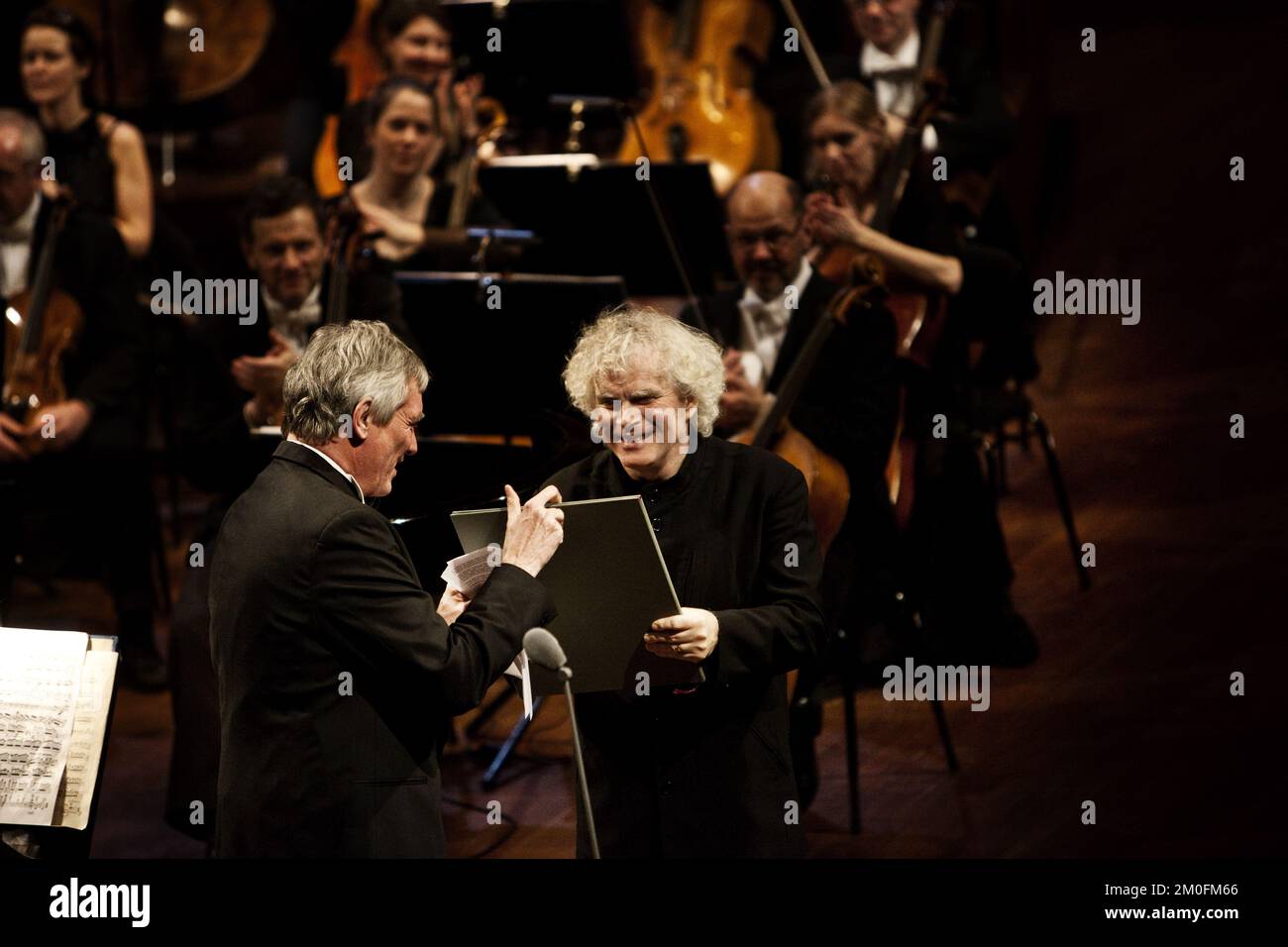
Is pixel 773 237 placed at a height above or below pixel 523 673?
above

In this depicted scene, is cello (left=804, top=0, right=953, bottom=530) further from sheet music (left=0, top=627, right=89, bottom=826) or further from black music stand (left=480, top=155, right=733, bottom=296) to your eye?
sheet music (left=0, top=627, right=89, bottom=826)

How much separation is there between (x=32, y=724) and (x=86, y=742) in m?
0.09

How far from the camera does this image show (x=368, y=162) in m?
4.94

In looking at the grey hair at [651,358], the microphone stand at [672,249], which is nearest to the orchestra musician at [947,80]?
the microphone stand at [672,249]

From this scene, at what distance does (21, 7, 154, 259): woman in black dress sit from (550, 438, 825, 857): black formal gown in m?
2.85

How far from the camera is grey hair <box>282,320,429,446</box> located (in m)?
2.40

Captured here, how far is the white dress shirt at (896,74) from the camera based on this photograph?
194 inches

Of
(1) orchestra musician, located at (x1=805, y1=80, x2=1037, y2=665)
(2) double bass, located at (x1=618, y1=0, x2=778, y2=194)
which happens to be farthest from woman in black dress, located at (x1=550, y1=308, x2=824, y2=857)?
(2) double bass, located at (x1=618, y1=0, x2=778, y2=194)

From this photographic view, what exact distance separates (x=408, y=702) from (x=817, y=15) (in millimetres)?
4465

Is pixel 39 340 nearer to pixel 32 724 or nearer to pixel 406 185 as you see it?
pixel 406 185

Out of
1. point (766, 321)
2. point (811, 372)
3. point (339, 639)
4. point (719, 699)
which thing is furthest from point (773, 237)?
point (339, 639)

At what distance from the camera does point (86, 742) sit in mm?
2523

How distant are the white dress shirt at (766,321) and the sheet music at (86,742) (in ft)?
5.95
